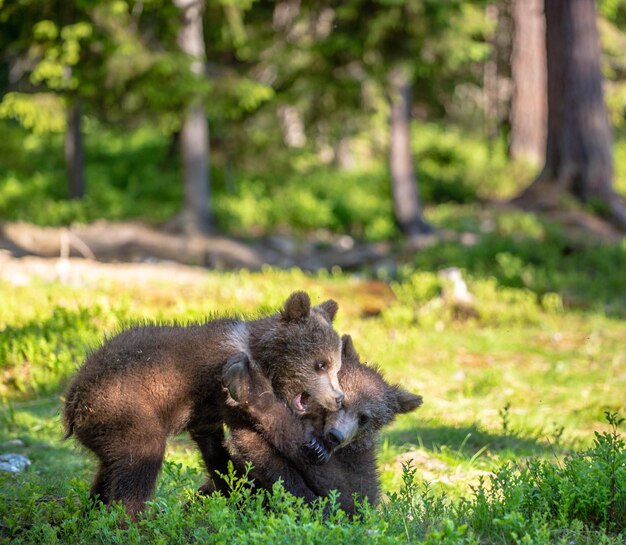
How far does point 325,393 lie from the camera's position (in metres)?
5.14

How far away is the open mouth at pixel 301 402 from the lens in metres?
5.22

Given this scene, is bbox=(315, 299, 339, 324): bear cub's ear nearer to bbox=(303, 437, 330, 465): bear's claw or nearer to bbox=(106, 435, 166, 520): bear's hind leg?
bbox=(303, 437, 330, 465): bear's claw

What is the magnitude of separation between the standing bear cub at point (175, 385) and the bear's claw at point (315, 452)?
360 millimetres

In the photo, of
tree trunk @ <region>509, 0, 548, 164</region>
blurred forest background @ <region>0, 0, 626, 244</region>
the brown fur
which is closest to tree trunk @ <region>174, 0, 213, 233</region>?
blurred forest background @ <region>0, 0, 626, 244</region>

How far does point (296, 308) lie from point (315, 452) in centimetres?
102

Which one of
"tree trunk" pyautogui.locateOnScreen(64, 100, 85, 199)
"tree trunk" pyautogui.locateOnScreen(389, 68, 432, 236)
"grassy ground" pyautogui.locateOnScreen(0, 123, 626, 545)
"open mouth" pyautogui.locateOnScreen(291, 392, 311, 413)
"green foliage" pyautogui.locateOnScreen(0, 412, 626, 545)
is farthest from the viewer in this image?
"tree trunk" pyautogui.locateOnScreen(64, 100, 85, 199)

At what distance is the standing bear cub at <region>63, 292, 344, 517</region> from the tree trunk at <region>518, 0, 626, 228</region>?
1372 cm

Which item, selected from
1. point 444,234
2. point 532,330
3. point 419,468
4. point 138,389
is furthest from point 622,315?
point 138,389

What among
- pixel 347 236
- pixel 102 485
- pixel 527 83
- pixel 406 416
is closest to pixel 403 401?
pixel 102 485

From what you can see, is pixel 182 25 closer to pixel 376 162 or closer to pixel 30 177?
pixel 30 177

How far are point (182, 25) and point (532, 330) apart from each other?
9715mm

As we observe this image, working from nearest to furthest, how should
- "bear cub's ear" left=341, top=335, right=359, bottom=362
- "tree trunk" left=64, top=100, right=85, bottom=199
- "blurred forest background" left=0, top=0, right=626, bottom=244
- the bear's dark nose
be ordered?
the bear's dark nose, "bear cub's ear" left=341, top=335, right=359, bottom=362, "blurred forest background" left=0, top=0, right=626, bottom=244, "tree trunk" left=64, top=100, right=85, bottom=199

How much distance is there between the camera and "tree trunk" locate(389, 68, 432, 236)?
60.0 ft

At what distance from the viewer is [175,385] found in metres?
4.98
